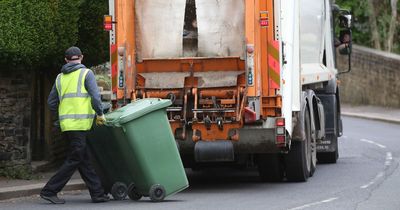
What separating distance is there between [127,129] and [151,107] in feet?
1.34

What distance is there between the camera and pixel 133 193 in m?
12.7

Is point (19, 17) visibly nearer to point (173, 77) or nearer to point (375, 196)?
point (173, 77)

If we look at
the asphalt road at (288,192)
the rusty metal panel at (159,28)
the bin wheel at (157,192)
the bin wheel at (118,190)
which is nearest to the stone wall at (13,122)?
the asphalt road at (288,192)

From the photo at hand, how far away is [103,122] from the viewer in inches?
485

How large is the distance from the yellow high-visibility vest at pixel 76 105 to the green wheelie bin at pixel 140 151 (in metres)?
0.23

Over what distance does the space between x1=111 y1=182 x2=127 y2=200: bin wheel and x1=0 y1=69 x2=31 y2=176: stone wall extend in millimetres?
2760

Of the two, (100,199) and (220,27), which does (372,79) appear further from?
(100,199)

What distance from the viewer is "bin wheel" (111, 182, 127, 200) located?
1269 centimetres

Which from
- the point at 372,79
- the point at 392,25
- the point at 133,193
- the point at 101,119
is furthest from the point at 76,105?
the point at 392,25

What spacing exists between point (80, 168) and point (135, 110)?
0.84 metres

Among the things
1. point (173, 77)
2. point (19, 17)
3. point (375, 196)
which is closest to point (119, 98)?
point (173, 77)

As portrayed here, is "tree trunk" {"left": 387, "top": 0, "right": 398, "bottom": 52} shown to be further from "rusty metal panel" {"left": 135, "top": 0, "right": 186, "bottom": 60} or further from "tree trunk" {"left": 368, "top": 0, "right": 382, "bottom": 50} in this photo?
"rusty metal panel" {"left": 135, "top": 0, "right": 186, "bottom": 60}

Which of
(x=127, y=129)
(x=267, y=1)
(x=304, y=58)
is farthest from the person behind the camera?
(x=304, y=58)

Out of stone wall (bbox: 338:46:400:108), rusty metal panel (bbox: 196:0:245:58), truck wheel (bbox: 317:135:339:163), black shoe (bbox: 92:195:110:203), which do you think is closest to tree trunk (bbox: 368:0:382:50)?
stone wall (bbox: 338:46:400:108)
